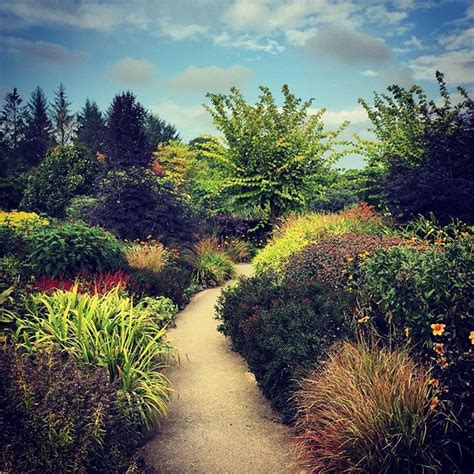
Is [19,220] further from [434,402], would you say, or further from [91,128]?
[91,128]

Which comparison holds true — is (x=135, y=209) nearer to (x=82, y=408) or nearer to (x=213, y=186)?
(x=213, y=186)

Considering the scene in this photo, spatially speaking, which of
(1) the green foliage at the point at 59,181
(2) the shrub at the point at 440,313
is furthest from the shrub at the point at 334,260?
(1) the green foliage at the point at 59,181

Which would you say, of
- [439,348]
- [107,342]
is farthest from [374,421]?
[107,342]

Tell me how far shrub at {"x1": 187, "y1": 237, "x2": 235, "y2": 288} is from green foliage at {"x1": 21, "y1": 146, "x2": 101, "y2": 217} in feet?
36.2

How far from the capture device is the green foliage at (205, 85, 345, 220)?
15016mm

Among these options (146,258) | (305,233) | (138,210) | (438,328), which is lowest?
(146,258)

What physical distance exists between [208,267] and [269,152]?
21.5 feet

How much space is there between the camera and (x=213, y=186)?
1568 cm

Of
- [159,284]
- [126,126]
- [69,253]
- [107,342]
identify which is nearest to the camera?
[107,342]

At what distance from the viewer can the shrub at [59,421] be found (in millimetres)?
2428

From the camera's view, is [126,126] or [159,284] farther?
[126,126]

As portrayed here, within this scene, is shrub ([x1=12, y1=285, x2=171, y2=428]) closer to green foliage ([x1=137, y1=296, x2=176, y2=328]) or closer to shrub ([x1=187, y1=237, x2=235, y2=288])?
green foliage ([x1=137, y1=296, x2=176, y2=328])

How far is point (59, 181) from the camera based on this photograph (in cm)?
1989

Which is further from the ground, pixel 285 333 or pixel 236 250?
pixel 285 333
